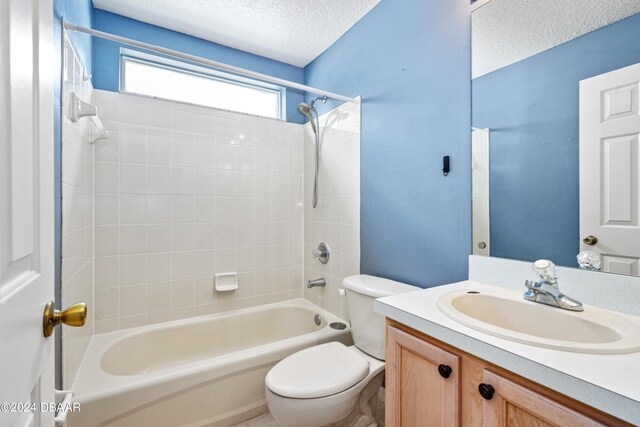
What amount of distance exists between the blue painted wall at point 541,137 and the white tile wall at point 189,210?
62.4 inches

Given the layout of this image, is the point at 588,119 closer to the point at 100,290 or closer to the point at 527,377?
the point at 527,377

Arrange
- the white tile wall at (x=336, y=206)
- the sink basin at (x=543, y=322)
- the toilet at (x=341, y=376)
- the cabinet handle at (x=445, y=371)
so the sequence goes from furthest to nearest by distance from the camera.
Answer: the white tile wall at (x=336, y=206)
the toilet at (x=341, y=376)
the cabinet handle at (x=445, y=371)
the sink basin at (x=543, y=322)

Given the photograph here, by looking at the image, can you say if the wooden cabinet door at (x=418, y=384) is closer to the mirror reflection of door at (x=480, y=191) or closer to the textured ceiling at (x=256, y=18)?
the mirror reflection of door at (x=480, y=191)

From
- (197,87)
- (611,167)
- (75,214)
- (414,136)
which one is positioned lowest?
(75,214)

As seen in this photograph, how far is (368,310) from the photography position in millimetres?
1504

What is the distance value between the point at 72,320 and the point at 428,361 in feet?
2.88

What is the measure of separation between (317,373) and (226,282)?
1141 millimetres

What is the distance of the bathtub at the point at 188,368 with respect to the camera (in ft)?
4.16

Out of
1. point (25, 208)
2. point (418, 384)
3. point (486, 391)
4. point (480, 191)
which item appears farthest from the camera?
point (480, 191)

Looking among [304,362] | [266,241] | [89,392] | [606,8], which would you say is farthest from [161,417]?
[606,8]

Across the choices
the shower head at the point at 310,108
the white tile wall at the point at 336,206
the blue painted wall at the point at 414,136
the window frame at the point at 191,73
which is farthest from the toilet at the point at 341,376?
the window frame at the point at 191,73

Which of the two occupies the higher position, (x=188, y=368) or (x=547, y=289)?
(x=547, y=289)

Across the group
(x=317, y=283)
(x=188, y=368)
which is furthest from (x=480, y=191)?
(x=188, y=368)

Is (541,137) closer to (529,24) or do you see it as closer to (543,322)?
(529,24)
